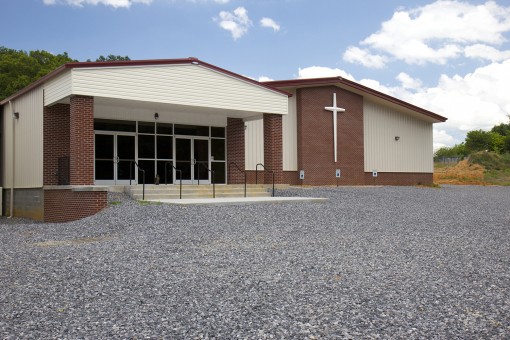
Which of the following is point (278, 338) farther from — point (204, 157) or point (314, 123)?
point (314, 123)

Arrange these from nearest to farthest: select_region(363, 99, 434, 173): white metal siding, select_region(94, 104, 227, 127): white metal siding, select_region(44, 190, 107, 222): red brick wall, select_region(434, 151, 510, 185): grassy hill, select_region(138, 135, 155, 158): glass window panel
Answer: select_region(44, 190, 107, 222): red brick wall, select_region(94, 104, 227, 127): white metal siding, select_region(138, 135, 155, 158): glass window panel, select_region(363, 99, 434, 173): white metal siding, select_region(434, 151, 510, 185): grassy hill

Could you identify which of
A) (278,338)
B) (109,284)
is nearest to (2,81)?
(109,284)

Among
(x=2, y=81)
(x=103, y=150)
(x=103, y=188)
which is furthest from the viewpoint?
(x=2, y=81)

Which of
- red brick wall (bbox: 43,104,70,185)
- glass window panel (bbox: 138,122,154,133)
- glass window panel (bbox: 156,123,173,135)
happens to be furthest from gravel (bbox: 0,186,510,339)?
glass window panel (bbox: 156,123,173,135)

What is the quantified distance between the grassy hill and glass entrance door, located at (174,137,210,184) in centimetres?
2284

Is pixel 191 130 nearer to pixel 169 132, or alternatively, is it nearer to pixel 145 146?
pixel 169 132

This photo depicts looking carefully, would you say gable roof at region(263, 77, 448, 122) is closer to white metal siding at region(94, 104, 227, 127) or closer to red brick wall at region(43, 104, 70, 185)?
white metal siding at region(94, 104, 227, 127)

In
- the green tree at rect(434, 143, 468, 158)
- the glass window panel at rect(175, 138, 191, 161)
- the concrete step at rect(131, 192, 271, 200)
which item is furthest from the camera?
the green tree at rect(434, 143, 468, 158)

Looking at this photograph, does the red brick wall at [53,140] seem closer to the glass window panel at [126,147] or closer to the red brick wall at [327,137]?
the glass window panel at [126,147]

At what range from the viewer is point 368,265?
25.5 feet

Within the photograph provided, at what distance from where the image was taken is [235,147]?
2139cm

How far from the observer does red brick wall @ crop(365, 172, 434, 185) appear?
27.2m

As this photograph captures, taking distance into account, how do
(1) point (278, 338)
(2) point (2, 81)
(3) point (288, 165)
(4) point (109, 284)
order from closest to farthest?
1. (1) point (278, 338)
2. (4) point (109, 284)
3. (3) point (288, 165)
4. (2) point (2, 81)

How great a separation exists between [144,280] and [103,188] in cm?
850
